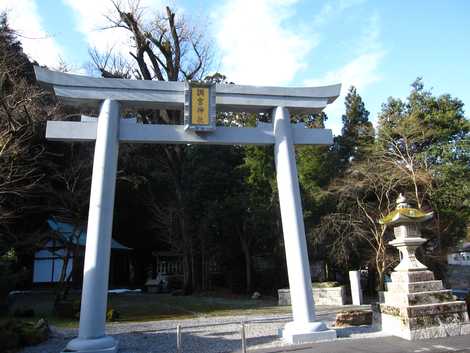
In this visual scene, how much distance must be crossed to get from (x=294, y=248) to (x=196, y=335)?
3.28 metres

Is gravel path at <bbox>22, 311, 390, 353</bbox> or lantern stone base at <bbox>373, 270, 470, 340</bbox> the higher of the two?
lantern stone base at <bbox>373, 270, 470, 340</bbox>

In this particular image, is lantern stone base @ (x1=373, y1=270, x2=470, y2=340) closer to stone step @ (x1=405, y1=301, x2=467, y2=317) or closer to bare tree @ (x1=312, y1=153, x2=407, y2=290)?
stone step @ (x1=405, y1=301, x2=467, y2=317)

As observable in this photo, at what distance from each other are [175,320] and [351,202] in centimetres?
991

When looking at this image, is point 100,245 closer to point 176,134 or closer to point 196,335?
point 176,134

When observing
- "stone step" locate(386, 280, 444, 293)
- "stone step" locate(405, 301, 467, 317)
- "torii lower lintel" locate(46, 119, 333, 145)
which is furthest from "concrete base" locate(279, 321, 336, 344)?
"torii lower lintel" locate(46, 119, 333, 145)

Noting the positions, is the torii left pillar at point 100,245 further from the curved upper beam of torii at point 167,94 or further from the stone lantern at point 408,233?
the stone lantern at point 408,233

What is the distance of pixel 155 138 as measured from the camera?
26.9 ft

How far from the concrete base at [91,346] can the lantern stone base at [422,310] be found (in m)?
5.58

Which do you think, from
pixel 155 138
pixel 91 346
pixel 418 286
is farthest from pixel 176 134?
pixel 418 286

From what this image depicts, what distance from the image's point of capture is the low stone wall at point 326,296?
15.3 m

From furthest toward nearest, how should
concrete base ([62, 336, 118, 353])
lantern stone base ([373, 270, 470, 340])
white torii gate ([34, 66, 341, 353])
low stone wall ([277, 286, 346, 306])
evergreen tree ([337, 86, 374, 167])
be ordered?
1. evergreen tree ([337, 86, 374, 167])
2. low stone wall ([277, 286, 346, 306])
3. lantern stone base ([373, 270, 470, 340])
4. white torii gate ([34, 66, 341, 353])
5. concrete base ([62, 336, 118, 353])

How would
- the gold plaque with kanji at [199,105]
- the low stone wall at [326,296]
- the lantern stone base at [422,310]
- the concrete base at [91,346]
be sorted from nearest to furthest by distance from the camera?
1. the concrete base at [91,346]
2. the lantern stone base at [422,310]
3. the gold plaque with kanji at [199,105]
4. the low stone wall at [326,296]

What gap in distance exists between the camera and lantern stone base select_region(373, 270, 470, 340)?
7.56m

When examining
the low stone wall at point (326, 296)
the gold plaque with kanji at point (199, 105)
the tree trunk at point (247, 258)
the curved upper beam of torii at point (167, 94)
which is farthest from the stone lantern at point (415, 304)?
the tree trunk at point (247, 258)
